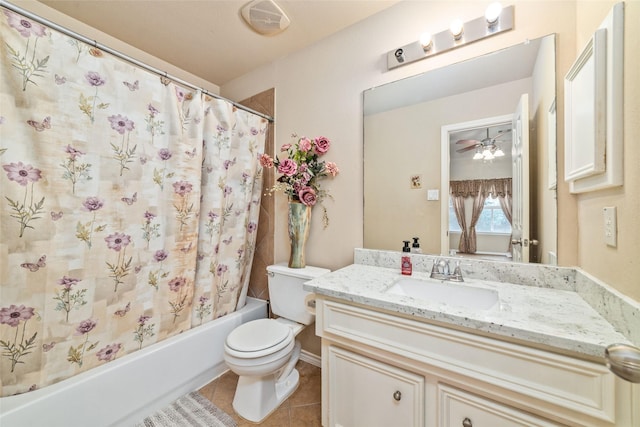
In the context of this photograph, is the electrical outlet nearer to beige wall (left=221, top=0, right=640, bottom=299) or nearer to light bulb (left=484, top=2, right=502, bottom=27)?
beige wall (left=221, top=0, right=640, bottom=299)

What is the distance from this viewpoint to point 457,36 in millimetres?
1259

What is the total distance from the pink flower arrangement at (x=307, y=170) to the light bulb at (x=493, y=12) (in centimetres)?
101

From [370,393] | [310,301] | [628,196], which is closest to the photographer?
[628,196]

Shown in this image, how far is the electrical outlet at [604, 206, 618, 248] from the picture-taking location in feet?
2.45

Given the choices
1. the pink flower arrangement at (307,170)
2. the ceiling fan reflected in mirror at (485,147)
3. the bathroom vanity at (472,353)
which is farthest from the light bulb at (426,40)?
the bathroom vanity at (472,353)

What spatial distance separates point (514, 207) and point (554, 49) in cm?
70

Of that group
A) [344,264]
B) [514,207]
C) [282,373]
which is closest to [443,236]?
[514,207]

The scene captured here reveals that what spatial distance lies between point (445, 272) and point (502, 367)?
505 millimetres

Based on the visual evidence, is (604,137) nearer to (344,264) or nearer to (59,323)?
(344,264)

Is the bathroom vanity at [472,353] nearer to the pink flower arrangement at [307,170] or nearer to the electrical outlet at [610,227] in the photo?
the electrical outlet at [610,227]

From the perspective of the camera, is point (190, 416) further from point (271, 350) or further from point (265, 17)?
point (265, 17)

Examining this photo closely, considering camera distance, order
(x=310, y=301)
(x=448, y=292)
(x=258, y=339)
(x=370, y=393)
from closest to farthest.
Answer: (x=370, y=393) < (x=448, y=292) < (x=258, y=339) < (x=310, y=301)

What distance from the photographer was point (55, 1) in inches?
56.2

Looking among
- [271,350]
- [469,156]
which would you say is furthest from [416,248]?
[271,350]
